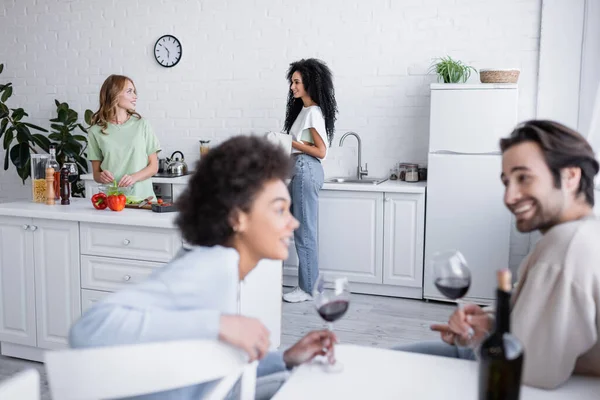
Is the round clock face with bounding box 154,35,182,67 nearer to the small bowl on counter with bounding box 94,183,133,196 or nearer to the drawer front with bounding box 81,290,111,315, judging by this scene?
the small bowl on counter with bounding box 94,183,133,196

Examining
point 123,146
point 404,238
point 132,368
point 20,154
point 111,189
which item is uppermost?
point 123,146

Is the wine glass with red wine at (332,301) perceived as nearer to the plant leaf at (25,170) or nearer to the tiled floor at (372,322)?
the tiled floor at (372,322)

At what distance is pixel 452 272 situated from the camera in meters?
1.43

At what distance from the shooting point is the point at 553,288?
118 centimetres

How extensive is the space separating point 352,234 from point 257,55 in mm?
1802

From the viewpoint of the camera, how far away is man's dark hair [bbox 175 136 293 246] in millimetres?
1281

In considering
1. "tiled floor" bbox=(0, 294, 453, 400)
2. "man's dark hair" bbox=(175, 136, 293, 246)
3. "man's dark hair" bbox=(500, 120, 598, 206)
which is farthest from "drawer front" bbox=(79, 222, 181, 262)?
"man's dark hair" bbox=(500, 120, 598, 206)

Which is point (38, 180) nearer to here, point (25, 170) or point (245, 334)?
point (25, 170)

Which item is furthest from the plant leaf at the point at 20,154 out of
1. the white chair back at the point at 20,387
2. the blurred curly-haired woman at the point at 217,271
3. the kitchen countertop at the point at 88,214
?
the white chair back at the point at 20,387

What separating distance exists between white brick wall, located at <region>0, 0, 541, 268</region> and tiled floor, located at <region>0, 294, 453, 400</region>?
0.96 meters

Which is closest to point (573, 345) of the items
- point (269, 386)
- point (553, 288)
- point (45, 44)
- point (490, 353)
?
point (553, 288)

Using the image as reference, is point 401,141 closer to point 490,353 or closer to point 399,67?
point 399,67

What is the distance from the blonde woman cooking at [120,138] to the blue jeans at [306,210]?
1046 millimetres

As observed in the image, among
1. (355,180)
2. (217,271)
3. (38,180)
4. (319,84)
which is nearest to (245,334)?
(217,271)
